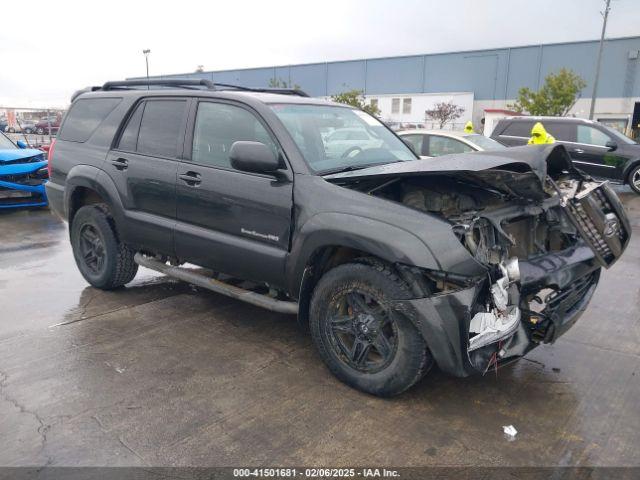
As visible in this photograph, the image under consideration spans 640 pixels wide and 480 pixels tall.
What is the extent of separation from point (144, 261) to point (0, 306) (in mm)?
1401

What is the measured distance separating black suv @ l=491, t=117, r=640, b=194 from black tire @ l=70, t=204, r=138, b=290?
1058cm

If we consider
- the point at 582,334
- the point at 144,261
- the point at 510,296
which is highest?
the point at 510,296

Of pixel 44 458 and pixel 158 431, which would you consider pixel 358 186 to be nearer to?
pixel 158 431

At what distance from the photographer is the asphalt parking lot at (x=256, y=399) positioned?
9.18 feet

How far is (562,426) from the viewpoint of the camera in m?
3.08

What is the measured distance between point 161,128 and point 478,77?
45481mm

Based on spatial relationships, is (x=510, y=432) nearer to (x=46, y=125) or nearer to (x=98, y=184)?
(x=98, y=184)

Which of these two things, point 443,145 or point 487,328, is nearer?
point 487,328

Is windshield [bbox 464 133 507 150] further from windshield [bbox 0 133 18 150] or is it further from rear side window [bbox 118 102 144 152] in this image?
windshield [bbox 0 133 18 150]

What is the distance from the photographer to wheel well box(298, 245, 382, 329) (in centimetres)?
350

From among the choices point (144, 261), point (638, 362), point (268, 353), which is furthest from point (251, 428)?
point (638, 362)

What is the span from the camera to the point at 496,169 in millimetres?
3135

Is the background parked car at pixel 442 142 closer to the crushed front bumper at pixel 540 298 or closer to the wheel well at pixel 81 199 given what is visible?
the crushed front bumper at pixel 540 298

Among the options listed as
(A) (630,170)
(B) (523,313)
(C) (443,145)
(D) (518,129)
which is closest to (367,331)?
(B) (523,313)
